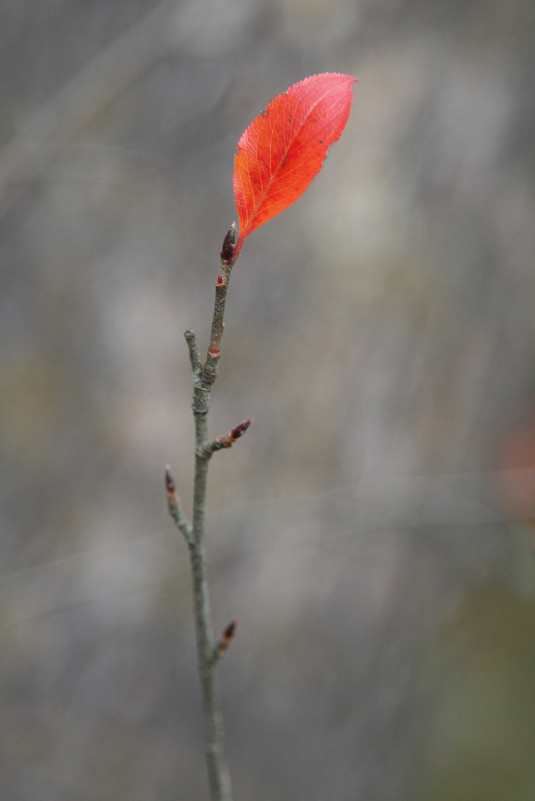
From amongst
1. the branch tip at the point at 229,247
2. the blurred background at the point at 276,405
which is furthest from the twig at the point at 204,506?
the blurred background at the point at 276,405

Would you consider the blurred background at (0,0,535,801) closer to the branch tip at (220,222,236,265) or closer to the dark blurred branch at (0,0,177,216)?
the dark blurred branch at (0,0,177,216)

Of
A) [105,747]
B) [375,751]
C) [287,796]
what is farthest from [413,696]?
[105,747]

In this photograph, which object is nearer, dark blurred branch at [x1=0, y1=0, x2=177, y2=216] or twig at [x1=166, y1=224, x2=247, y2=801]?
twig at [x1=166, y1=224, x2=247, y2=801]

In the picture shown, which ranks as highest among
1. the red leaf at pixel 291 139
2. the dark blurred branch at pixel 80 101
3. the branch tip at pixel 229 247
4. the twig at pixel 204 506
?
the dark blurred branch at pixel 80 101

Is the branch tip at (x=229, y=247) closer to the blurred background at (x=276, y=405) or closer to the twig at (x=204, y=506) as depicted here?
the twig at (x=204, y=506)

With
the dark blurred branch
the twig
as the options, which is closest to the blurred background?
the dark blurred branch

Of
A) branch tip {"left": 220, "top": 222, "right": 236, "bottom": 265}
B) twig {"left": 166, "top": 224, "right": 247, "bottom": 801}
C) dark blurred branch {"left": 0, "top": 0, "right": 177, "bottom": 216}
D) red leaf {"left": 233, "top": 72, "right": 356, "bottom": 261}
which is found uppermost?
dark blurred branch {"left": 0, "top": 0, "right": 177, "bottom": 216}

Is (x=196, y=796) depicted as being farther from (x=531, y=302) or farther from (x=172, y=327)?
(x=531, y=302)
